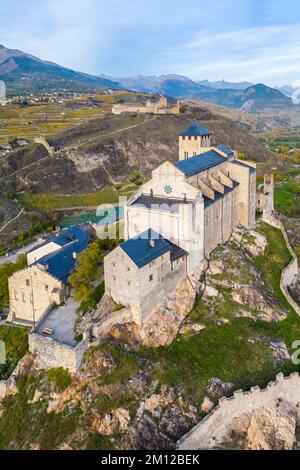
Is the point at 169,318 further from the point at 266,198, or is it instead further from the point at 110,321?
the point at 266,198

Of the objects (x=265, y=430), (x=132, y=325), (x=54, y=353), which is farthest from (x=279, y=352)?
(x=54, y=353)

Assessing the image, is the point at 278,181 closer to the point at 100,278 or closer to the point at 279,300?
the point at 279,300

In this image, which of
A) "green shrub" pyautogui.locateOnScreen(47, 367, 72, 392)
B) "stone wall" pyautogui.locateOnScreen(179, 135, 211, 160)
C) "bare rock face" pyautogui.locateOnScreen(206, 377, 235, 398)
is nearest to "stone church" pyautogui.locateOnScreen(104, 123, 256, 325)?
"stone wall" pyautogui.locateOnScreen(179, 135, 211, 160)

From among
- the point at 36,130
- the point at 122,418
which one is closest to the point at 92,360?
the point at 122,418

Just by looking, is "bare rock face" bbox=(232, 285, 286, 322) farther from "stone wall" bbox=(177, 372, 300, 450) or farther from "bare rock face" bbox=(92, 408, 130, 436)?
"bare rock face" bbox=(92, 408, 130, 436)

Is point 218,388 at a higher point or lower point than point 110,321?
lower

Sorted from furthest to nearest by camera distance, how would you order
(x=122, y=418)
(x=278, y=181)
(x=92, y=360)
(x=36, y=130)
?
(x=36, y=130) < (x=278, y=181) < (x=92, y=360) < (x=122, y=418)
